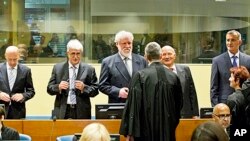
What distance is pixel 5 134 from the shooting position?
4668 mm

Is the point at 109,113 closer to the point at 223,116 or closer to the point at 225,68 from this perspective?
the point at 223,116

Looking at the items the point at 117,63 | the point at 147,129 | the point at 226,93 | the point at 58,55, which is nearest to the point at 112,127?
the point at 147,129

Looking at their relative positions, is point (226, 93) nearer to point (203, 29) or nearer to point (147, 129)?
point (147, 129)

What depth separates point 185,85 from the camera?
5.91 meters

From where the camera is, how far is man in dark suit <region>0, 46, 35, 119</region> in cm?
601

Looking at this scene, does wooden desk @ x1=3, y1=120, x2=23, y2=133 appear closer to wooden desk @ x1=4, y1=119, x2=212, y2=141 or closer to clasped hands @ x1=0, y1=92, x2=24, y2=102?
wooden desk @ x1=4, y1=119, x2=212, y2=141

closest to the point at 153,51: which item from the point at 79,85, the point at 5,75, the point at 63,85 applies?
the point at 79,85

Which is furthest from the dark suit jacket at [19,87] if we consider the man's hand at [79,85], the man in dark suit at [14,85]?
the man's hand at [79,85]

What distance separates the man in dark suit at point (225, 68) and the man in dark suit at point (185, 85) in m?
0.26

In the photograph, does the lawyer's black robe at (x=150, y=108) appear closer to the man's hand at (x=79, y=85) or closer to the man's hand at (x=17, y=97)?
the man's hand at (x=79, y=85)

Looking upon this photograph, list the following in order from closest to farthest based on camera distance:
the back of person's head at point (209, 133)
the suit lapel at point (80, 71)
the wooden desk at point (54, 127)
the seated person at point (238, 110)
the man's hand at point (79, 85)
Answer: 1. the back of person's head at point (209, 133)
2. the seated person at point (238, 110)
3. the wooden desk at point (54, 127)
4. the man's hand at point (79, 85)
5. the suit lapel at point (80, 71)

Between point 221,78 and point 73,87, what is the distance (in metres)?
1.72

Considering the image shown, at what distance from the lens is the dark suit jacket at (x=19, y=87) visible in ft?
19.8

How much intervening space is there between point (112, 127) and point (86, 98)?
0.88m
